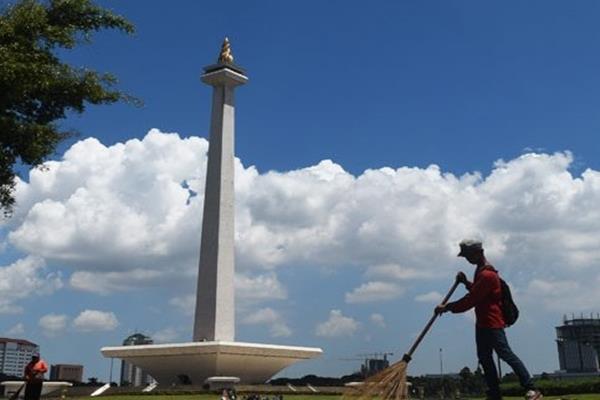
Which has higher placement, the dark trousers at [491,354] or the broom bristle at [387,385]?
the dark trousers at [491,354]

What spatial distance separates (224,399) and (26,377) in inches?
227

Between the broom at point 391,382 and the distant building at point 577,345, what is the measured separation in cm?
9205

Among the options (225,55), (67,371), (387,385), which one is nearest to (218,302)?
(225,55)

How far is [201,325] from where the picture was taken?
40562 mm

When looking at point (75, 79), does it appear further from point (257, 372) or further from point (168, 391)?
point (257, 372)

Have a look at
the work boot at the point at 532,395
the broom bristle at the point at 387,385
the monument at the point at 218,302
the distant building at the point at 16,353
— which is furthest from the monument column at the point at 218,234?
the distant building at the point at 16,353

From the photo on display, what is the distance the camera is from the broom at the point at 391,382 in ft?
24.5

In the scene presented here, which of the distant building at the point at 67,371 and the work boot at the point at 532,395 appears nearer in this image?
the work boot at the point at 532,395

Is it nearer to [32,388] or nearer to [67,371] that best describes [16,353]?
[67,371]

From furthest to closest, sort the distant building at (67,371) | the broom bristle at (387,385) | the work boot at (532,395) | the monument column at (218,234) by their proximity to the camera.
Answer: the distant building at (67,371) < the monument column at (218,234) < the broom bristle at (387,385) < the work boot at (532,395)

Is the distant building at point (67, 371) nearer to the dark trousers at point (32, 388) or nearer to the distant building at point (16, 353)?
the distant building at point (16, 353)

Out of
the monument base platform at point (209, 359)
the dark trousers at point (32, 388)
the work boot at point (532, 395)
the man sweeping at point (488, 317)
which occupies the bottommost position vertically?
the work boot at point (532, 395)

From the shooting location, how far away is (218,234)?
40.7 meters

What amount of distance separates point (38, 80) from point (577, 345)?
318 feet
